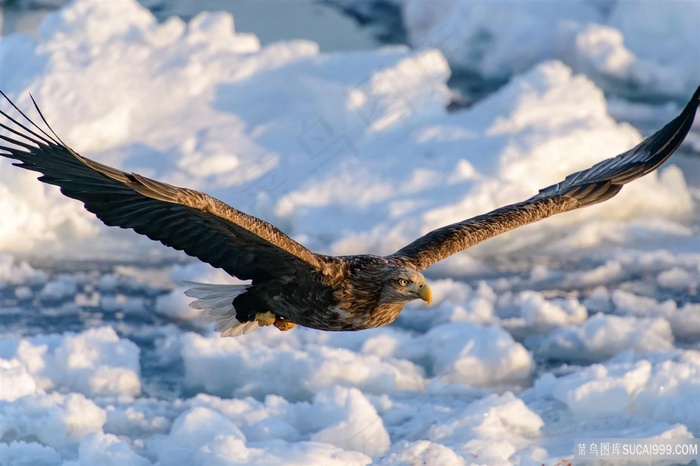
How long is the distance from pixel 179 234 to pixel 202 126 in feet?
44.0

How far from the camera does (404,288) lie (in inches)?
360

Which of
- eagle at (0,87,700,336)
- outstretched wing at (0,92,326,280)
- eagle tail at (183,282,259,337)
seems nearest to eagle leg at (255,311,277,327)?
eagle at (0,87,700,336)

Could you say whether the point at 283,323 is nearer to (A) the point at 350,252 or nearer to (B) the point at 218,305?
(B) the point at 218,305

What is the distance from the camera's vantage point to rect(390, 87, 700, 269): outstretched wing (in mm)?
10289

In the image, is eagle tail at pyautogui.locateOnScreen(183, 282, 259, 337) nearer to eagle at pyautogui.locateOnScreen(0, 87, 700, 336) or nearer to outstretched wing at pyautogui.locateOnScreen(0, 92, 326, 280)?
eagle at pyautogui.locateOnScreen(0, 87, 700, 336)

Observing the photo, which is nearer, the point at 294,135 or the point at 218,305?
the point at 218,305

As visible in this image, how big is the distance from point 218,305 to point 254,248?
1202mm

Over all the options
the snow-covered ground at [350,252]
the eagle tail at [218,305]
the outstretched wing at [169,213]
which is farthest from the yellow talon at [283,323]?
the snow-covered ground at [350,252]

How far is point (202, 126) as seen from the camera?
2242 cm

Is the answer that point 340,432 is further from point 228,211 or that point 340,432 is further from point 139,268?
point 228,211

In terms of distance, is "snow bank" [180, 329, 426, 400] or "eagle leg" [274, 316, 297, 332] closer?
"eagle leg" [274, 316, 297, 332]

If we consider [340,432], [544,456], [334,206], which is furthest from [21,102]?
[544,456]

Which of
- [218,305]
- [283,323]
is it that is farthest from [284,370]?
[283,323]

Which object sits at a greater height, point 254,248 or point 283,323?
point 254,248
